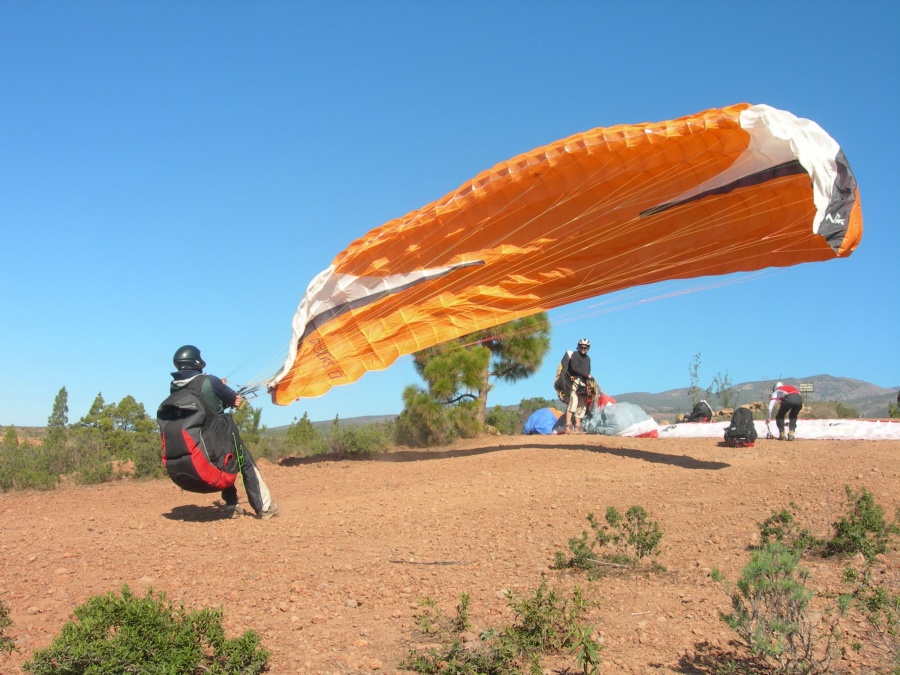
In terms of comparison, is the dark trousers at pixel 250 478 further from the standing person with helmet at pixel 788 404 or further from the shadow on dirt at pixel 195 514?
the standing person with helmet at pixel 788 404

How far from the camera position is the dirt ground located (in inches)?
145

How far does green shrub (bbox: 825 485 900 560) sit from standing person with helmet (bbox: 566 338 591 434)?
743cm

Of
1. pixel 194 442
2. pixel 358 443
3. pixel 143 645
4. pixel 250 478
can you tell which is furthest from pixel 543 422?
pixel 143 645

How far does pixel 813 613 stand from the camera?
144 inches

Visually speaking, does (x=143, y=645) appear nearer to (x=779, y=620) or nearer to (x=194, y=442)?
(x=779, y=620)

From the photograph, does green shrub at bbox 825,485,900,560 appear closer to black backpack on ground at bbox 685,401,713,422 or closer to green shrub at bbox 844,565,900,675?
green shrub at bbox 844,565,900,675

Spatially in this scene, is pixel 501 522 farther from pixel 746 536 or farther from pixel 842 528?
pixel 842 528

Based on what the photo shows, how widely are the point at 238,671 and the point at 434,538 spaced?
112 inches

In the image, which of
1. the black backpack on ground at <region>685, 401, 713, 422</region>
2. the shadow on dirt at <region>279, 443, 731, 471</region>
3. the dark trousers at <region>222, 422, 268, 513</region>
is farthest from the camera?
the black backpack on ground at <region>685, 401, 713, 422</region>

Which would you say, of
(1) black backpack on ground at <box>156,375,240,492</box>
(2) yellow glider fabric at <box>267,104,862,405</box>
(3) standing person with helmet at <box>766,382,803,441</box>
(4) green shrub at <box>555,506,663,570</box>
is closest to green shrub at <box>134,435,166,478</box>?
(2) yellow glider fabric at <box>267,104,862,405</box>

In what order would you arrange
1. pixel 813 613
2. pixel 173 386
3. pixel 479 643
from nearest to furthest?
pixel 479 643, pixel 813 613, pixel 173 386

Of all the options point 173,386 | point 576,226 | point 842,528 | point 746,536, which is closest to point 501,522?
point 746,536

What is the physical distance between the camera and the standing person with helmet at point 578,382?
1279cm

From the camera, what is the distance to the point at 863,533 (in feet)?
16.3
